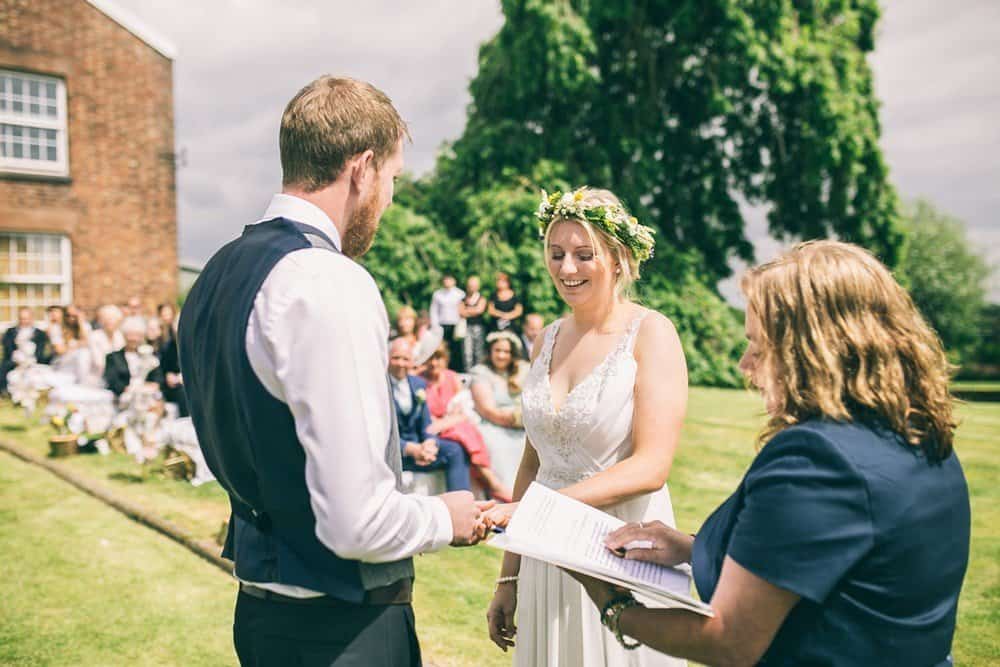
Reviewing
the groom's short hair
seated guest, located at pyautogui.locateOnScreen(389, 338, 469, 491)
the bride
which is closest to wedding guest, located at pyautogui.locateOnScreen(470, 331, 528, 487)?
seated guest, located at pyautogui.locateOnScreen(389, 338, 469, 491)

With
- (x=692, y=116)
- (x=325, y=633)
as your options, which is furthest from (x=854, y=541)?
(x=692, y=116)

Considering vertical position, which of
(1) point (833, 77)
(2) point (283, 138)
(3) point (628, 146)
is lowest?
(2) point (283, 138)

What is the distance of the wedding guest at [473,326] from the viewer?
13.6 metres

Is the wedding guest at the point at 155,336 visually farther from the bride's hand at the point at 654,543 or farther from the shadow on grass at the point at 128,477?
the bride's hand at the point at 654,543

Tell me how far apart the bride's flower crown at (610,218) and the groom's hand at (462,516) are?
4.50 feet

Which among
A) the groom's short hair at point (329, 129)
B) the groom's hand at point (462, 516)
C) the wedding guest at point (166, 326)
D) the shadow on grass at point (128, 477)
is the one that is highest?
the groom's short hair at point (329, 129)

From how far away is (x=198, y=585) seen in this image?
548cm

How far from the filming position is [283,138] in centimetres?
186

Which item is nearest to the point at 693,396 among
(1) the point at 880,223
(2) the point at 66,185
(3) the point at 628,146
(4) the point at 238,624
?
(3) the point at 628,146

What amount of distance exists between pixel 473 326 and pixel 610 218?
35.7 feet

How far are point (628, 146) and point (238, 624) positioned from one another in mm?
17757

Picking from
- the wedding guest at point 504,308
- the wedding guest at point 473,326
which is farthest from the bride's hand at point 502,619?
the wedding guest at point 473,326

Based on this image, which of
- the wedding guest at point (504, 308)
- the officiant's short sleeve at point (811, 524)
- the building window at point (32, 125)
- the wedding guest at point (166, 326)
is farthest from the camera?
the building window at point (32, 125)

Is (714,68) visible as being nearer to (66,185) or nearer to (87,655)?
(66,185)
